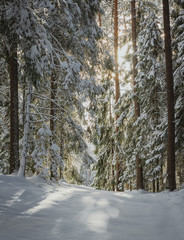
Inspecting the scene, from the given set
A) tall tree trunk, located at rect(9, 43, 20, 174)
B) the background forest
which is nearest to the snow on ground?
tall tree trunk, located at rect(9, 43, 20, 174)

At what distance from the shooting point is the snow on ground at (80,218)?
321 cm

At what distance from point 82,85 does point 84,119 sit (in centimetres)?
176

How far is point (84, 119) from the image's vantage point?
364 inches

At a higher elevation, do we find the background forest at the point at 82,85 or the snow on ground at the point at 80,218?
the background forest at the point at 82,85

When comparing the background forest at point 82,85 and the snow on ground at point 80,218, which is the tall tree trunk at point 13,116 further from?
the snow on ground at point 80,218

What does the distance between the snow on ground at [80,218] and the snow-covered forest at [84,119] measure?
2 centimetres

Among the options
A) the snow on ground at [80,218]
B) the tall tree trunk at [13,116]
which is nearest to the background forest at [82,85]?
the tall tree trunk at [13,116]

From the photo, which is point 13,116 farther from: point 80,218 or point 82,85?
point 80,218

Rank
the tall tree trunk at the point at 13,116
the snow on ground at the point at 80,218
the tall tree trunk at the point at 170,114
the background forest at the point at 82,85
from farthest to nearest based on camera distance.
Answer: the tall tree trunk at the point at 170,114
the tall tree trunk at the point at 13,116
the background forest at the point at 82,85
the snow on ground at the point at 80,218

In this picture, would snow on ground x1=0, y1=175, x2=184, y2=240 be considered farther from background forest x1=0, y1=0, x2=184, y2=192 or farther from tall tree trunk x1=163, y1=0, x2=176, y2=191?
tall tree trunk x1=163, y1=0, x2=176, y2=191

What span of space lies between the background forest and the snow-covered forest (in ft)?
0.14

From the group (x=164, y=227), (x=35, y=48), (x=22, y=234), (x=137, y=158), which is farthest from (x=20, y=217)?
(x=137, y=158)

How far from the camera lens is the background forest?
6.30m

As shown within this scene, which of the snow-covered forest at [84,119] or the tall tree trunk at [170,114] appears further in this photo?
the tall tree trunk at [170,114]
